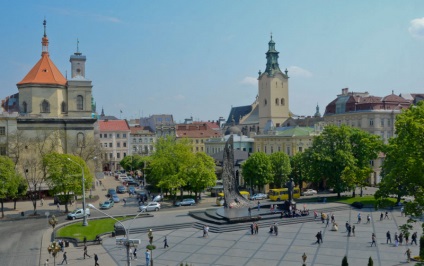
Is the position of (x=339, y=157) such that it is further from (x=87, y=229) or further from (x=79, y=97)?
(x=79, y=97)

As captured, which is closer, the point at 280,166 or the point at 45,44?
the point at 280,166

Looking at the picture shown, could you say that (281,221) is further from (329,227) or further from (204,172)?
(204,172)

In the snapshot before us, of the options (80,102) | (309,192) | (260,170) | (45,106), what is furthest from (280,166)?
(45,106)

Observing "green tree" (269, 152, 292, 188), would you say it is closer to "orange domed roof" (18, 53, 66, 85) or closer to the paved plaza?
the paved plaza

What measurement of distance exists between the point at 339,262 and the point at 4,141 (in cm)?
5493

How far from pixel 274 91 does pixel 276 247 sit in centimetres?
8318

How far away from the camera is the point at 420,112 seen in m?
35.1

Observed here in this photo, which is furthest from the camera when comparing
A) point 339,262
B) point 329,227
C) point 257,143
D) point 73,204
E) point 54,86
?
point 257,143

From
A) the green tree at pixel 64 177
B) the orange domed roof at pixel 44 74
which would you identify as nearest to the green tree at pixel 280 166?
the green tree at pixel 64 177

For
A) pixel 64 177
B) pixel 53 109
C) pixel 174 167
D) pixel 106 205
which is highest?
pixel 53 109

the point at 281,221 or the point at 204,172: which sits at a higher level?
the point at 204,172

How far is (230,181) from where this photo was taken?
51062 mm

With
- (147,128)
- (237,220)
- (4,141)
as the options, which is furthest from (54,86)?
(147,128)

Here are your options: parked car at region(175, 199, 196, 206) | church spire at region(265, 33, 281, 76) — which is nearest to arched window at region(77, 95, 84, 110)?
parked car at region(175, 199, 196, 206)
